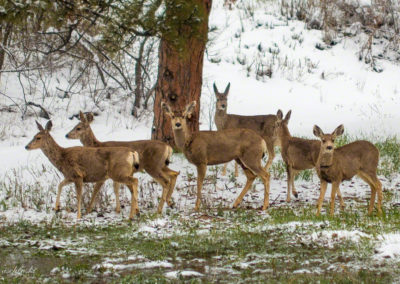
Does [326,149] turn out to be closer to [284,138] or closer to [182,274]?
[284,138]

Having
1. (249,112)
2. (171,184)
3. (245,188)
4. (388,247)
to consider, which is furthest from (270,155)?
(388,247)

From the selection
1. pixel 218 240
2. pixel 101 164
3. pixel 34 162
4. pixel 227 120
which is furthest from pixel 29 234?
pixel 227 120

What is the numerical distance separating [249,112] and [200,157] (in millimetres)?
8196

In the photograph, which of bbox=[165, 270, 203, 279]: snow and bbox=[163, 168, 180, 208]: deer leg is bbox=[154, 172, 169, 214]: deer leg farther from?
bbox=[165, 270, 203, 279]: snow

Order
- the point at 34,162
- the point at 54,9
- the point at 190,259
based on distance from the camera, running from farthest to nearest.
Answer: the point at 34,162
the point at 54,9
the point at 190,259

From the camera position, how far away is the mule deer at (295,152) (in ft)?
35.2

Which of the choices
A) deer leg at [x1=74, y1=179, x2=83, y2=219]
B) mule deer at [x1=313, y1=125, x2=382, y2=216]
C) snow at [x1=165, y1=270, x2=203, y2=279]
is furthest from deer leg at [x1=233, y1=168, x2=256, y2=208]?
snow at [x1=165, y1=270, x2=203, y2=279]

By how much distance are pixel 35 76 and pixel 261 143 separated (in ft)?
34.7

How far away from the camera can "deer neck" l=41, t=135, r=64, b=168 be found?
10141 millimetres

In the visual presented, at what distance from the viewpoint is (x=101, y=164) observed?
32.1ft

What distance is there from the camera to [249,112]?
18.6m

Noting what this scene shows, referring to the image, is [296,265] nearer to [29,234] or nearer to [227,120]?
[29,234]

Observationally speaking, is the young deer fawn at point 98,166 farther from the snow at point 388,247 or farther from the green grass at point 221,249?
the snow at point 388,247

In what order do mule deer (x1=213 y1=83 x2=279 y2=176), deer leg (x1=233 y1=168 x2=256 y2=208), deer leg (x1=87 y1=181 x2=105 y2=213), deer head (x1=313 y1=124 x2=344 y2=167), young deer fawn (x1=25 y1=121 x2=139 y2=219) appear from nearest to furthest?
deer head (x1=313 y1=124 x2=344 y2=167) < young deer fawn (x1=25 y1=121 x2=139 y2=219) < deer leg (x1=87 y1=181 x2=105 y2=213) < deer leg (x1=233 y1=168 x2=256 y2=208) < mule deer (x1=213 y1=83 x2=279 y2=176)
